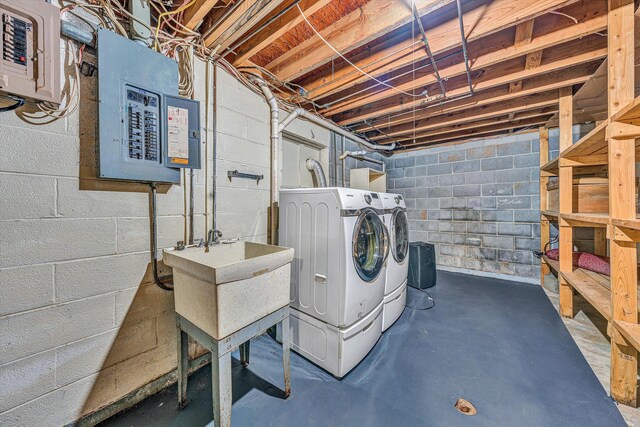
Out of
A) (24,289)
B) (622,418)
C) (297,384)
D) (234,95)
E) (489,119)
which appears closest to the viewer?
(24,289)

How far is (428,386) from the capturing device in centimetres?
159

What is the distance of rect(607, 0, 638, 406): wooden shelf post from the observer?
1357mm

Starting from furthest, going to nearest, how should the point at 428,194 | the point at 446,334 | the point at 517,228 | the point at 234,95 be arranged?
the point at 428,194 < the point at 517,228 < the point at 446,334 < the point at 234,95

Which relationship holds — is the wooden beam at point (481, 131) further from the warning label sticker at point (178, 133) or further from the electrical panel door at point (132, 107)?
the electrical panel door at point (132, 107)

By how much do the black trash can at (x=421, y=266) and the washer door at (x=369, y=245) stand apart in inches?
57.9

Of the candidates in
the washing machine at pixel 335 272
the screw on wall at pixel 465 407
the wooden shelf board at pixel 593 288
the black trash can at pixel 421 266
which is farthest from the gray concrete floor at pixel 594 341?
the washing machine at pixel 335 272

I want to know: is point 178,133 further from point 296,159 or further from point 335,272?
point 296,159

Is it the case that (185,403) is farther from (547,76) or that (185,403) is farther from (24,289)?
(547,76)

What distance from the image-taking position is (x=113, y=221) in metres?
1.36

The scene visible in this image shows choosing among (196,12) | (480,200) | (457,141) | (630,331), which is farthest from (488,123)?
(196,12)

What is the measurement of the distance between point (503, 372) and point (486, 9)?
7.91 feet

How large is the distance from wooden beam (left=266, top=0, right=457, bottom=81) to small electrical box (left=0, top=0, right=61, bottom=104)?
1342 millimetres

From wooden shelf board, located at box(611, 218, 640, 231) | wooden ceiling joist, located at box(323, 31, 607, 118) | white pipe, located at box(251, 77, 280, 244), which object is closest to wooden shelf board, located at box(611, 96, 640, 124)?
wooden shelf board, located at box(611, 218, 640, 231)

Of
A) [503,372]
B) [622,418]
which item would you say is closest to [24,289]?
[503,372]
